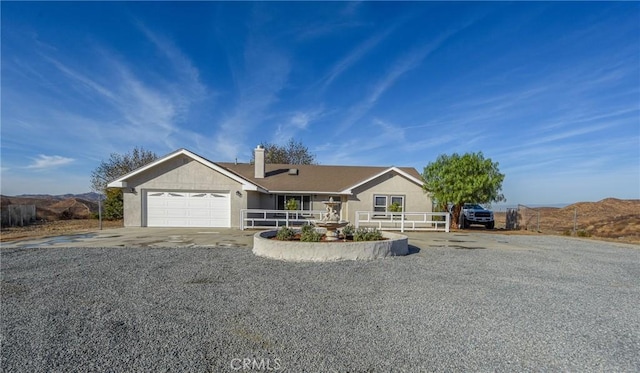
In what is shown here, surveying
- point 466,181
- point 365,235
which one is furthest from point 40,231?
point 466,181

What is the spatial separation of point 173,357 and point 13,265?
757 centimetres

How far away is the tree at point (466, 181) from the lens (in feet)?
58.1

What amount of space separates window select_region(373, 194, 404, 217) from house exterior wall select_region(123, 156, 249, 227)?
8.33 meters

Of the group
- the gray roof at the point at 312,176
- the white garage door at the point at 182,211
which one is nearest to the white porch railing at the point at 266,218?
the white garage door at the point at 182,211

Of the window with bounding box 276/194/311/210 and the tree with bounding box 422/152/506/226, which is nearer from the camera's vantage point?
the tree with bounding box 422/152/506/226

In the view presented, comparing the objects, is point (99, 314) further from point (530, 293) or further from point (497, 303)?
point (530, 293)

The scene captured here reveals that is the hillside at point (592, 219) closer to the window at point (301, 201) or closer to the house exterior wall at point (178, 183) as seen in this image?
the window at point (301, 201)

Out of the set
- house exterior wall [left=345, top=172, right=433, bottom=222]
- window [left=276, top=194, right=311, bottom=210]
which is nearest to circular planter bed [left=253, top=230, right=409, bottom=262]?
house exterior wall [left=345, top=172, right=433, bottom=222]

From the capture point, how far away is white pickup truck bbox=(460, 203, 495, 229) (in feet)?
68.5

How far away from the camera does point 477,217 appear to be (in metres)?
21.0

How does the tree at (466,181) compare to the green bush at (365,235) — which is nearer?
the green bush at (365,235)

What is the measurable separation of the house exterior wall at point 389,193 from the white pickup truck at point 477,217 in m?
3.71

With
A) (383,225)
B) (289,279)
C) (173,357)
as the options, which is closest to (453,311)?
(289,279)

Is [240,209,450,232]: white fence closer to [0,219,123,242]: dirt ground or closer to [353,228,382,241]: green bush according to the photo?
[353,228,382,241]: green bush
